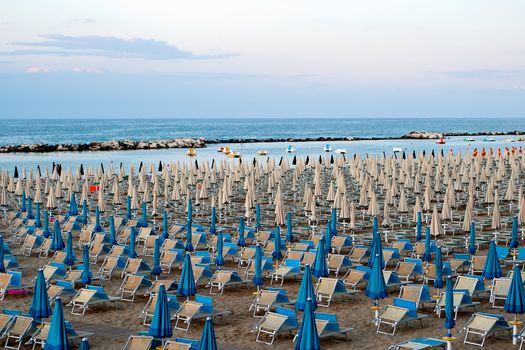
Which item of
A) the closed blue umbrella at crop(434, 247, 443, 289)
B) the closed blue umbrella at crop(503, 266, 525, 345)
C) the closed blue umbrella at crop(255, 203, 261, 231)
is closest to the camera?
the closed blue umbrella at crop(503, 266, 525, 345)

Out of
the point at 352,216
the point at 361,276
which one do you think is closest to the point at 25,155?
the point at 352,216

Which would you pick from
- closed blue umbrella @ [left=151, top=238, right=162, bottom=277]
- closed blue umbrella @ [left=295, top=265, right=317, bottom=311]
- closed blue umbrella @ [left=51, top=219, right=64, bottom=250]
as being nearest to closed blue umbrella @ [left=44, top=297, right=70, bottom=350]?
closed blue umbrella @ [left=295, top=265, right=317, bottom=311]

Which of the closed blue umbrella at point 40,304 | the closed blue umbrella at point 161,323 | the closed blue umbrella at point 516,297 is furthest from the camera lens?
the closed blue umbrella at point 40,304

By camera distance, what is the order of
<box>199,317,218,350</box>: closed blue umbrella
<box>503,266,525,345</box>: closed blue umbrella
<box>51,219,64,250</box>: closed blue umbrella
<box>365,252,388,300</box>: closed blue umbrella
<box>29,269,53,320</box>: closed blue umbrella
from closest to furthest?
<box>199,317,218,350</box>: closed blue umbrella < <box>503,266,525,345</box>: closed blue umbrella < <box>29,269,53,320</box>: closed blue umbrella < <box>365,252,388,300</box>: closed blue umbrella < <box>51,219,64,250</box>: closed blue umbrella

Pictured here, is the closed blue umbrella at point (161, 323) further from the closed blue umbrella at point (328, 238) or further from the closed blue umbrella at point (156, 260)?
the closed blue umbrella at point (328, 238)

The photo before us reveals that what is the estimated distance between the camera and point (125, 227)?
1833cm

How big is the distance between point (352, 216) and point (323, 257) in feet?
18.5

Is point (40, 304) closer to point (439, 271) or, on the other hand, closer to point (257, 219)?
point (439, 271)

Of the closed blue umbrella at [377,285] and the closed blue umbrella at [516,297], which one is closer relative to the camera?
the closed blue umbrella at [516,297]

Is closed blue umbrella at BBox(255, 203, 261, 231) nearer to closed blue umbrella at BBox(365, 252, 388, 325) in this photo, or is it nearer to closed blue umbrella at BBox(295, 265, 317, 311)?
closed blue umbrella at BBox(365, 252, 388, 325)

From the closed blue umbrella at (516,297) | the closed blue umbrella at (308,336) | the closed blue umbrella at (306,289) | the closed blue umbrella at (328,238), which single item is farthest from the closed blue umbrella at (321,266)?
the closed blue umbrella at (308,336)

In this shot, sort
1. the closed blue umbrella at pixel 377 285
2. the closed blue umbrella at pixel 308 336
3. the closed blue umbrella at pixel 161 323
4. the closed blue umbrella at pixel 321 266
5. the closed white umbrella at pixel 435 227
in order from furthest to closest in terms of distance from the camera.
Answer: the closed white umbrella at pixel 435 227 → the closed blue umbrella at pixel 321 266 → the closed blue umbrella at pixel 377 285 → the closed blue umbrella at pixel 161 323 → the closed blue umbrella at pixel 308 336

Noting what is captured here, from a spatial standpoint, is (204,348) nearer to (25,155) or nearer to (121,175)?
(121,175)

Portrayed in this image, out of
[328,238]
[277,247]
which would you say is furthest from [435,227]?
[277,247]
